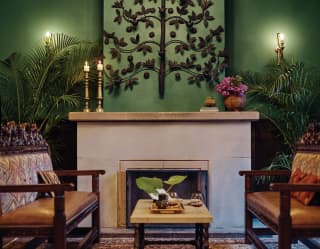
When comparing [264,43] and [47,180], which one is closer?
[47,180]

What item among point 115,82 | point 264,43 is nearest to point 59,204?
point 115,82

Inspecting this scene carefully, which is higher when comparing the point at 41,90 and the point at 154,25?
the point at 154,25

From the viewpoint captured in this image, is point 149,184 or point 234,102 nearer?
point 149,184

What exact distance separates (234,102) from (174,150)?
0.80 meters

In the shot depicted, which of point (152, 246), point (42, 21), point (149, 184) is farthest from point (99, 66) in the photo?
point (152, 246)

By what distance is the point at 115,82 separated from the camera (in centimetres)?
462

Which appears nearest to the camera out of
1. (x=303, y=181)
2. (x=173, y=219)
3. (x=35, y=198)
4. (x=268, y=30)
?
(x=173, y=219)

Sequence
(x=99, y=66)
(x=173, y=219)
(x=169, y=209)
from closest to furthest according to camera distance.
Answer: (x=173, y=219)
(x=169, y=209)
(x=99, y=66)

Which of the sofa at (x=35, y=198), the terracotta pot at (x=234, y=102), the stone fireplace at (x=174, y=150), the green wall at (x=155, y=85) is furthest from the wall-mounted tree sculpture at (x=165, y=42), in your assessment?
the sofa at (x=35, y=198)

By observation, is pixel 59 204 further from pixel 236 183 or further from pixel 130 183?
pixel 236 183

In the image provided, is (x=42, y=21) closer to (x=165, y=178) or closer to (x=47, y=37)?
(x=47, y=37)

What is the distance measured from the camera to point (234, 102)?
438cm

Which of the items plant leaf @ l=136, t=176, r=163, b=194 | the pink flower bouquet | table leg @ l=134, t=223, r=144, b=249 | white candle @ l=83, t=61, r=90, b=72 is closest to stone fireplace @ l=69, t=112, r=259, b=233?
the pink flower bouquet

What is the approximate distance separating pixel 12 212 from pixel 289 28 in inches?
142
